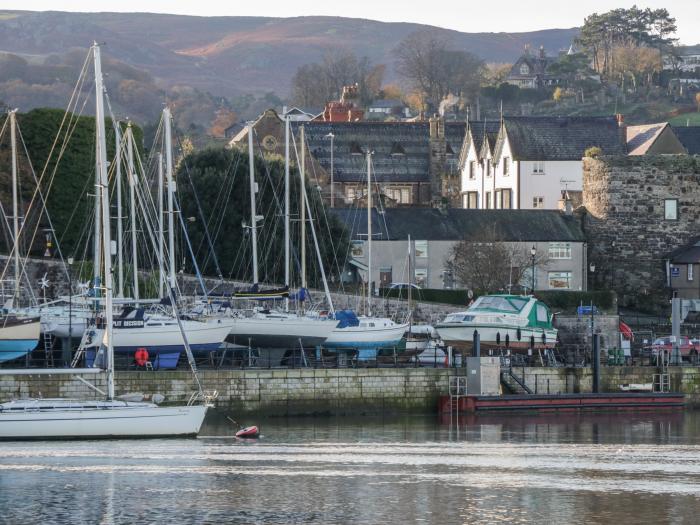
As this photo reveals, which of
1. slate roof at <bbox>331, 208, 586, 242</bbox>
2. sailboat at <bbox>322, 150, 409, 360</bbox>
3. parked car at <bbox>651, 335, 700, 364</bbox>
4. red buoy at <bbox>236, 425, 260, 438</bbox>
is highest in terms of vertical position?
slate roof at <bbox>331, 208, 586, 242</bbox>

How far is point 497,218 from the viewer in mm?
86875

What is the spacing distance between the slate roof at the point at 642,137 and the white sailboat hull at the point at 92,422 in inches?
2142

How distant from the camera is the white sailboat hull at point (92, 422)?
4650cm

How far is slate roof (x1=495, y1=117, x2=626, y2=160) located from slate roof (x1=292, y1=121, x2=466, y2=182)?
1515cm

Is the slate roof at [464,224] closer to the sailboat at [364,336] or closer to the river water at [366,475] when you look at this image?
the sailboat at [364,336]

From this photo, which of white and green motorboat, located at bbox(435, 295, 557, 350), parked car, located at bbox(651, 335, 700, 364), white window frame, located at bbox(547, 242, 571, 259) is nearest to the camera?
parked car, located at bbox(651, 335, 700, 364)

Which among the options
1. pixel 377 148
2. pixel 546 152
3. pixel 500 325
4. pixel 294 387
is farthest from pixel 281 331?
pixel 377 148

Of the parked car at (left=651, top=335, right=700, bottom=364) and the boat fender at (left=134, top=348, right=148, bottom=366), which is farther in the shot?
the parked car at (left=651, top=335, right=700, bottom=364)

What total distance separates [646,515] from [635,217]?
4585cm

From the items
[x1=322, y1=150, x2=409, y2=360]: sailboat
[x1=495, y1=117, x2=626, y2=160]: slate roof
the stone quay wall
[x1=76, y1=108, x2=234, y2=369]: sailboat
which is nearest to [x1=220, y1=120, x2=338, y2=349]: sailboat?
[x1=322, y1=150, x2=409, y2=360]: sailboat

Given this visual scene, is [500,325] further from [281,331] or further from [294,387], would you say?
[294,387]

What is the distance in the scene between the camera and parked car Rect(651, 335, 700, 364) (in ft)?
206

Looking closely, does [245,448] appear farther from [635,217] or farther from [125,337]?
[635,217]

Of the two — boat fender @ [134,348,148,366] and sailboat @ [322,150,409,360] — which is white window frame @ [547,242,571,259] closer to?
sailboat @ [322,150,409,360]
